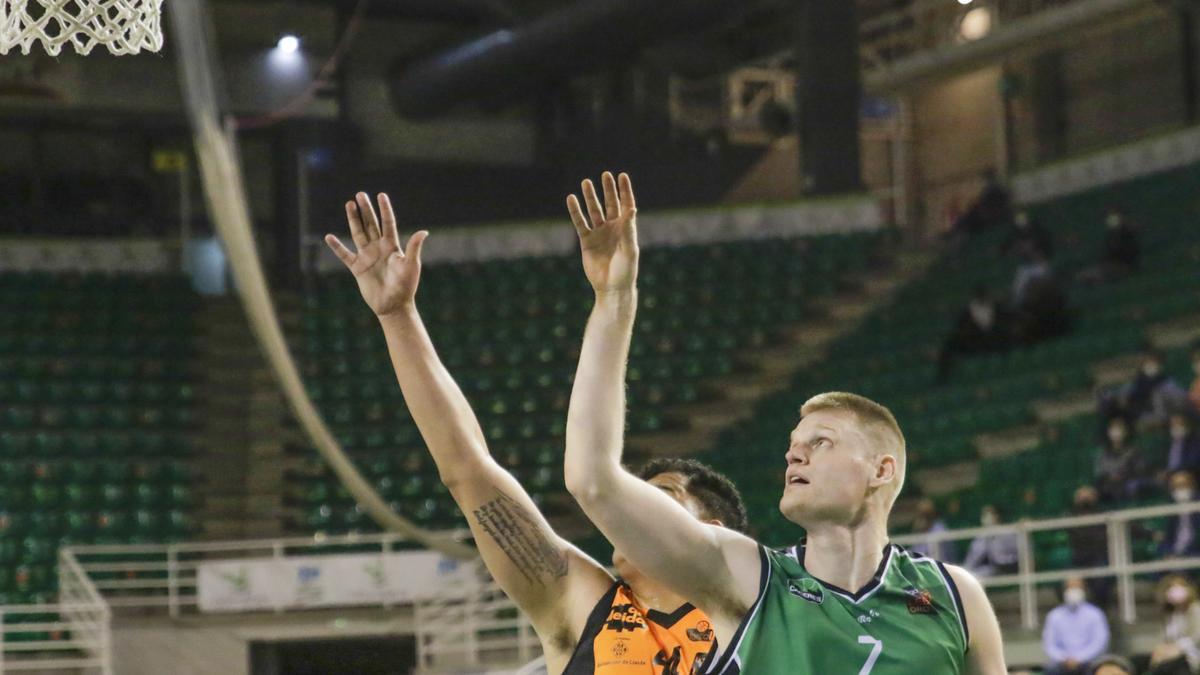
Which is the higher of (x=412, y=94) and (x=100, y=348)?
(x=412, y=94)

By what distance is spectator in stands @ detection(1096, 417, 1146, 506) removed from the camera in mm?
12227

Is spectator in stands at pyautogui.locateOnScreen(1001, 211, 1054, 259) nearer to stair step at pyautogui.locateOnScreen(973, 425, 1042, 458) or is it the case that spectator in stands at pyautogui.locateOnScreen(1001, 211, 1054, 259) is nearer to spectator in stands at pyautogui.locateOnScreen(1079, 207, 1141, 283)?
spectator in stands at pyautogui.locateOnScreen(1079, 207, 1141, 283)

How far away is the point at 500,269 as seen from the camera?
21484 mm

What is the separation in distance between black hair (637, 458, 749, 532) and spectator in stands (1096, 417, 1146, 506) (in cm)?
865

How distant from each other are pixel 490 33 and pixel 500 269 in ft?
9.25

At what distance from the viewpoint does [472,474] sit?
388 centimetres

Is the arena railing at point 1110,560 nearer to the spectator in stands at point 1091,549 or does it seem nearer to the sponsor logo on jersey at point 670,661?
the spectator in stands at point 1091,549

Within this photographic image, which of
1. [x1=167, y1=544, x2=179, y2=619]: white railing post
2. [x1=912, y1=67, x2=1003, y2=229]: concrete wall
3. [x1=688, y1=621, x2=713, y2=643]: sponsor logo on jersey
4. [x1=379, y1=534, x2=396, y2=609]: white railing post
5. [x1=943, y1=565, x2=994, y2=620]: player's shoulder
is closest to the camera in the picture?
[x1=943, y1=565, x2=994, y2=620]: player's shoulder

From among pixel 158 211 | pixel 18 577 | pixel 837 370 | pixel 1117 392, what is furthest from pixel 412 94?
pixel 1117 392

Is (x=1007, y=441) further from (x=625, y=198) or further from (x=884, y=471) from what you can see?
(x=625, y=198)

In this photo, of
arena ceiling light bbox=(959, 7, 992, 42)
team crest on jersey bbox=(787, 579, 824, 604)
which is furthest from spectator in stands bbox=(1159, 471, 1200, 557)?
arena ceiling light bbox=(959, 7, 992, 42)

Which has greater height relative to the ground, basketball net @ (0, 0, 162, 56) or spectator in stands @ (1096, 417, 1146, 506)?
basketball net @ (0, 0, 162, 56)

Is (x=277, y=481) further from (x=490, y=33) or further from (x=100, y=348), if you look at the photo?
(x=490, y=33)

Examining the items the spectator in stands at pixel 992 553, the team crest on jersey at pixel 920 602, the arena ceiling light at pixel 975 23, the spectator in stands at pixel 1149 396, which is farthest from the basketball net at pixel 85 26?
the arena ceiling light at pixel 975 23
